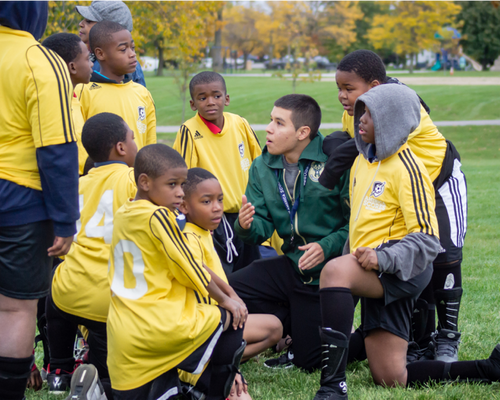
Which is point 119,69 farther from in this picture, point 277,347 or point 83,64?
point 277,347

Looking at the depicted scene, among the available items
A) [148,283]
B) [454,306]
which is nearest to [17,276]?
[148,283]

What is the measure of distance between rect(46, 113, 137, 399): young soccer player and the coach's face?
3.37 ft

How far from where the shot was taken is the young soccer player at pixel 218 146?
4.66 metres

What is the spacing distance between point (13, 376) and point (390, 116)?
8.28ft

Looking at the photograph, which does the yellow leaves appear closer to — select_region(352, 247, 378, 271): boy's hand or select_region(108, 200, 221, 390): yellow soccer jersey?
select_region(352, 247, 378, 271): boy's hand

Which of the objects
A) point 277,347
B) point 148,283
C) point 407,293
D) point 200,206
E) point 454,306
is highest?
point 200,206

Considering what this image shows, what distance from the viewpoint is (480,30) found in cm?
5716

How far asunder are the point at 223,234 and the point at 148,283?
1949mm

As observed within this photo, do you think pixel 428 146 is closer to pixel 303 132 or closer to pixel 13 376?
pixel 303 132

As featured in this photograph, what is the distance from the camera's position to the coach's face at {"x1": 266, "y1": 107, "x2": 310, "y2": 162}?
402 centimetres

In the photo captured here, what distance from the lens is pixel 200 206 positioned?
10.7 feet

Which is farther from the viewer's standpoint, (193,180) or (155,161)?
(193,180)

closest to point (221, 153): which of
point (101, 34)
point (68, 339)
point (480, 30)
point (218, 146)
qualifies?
point (218, 146)

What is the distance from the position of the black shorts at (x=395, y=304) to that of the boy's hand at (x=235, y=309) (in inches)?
32.2
